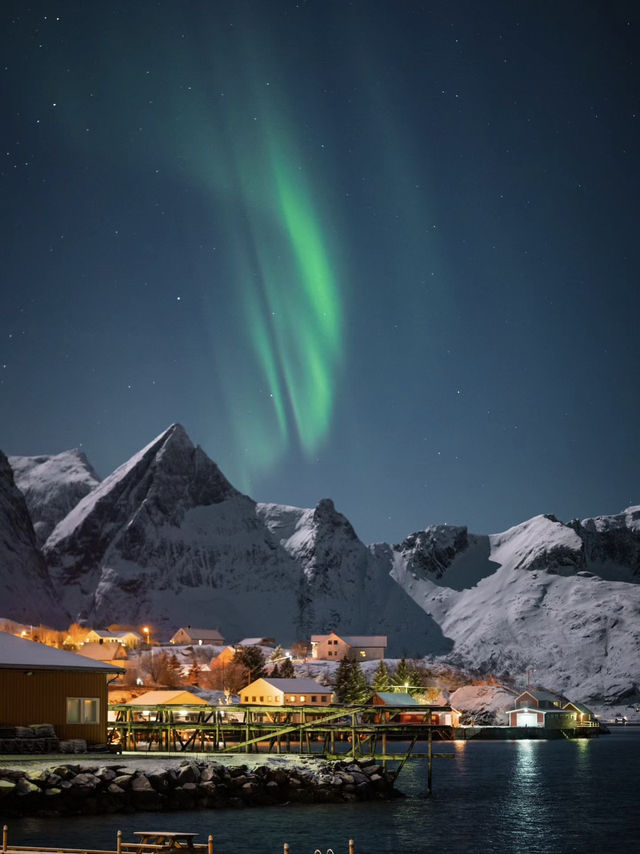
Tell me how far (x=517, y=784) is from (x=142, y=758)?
105 ft

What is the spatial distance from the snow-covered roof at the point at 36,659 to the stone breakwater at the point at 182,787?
5.91m

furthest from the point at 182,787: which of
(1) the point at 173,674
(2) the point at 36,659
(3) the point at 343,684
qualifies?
(1) the point at 173,674

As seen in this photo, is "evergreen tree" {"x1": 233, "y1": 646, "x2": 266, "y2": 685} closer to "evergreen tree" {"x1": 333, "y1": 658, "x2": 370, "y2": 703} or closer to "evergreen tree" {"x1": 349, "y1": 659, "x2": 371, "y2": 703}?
"evergreen tree" {"x1": 333, "y1": 658, "x2": 370, "y2": 703}

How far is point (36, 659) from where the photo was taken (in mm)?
54750

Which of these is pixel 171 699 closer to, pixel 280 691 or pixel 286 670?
pixel 280 691

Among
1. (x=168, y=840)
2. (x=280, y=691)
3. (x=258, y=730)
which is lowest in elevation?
(x=168, y=840)

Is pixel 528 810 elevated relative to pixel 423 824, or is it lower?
lower

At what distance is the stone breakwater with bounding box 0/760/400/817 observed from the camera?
4562 centimetres

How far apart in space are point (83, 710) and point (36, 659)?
11.8 ft

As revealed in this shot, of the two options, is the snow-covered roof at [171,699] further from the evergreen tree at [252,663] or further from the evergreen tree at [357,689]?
the evergreen tree at [252,663]

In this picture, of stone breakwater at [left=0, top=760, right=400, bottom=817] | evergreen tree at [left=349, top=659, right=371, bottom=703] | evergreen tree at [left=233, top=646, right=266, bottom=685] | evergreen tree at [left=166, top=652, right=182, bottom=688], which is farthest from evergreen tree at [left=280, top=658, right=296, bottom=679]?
stone breakwater at [left=0, top=760, right=400, bottom=817]

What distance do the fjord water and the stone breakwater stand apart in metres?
0.91

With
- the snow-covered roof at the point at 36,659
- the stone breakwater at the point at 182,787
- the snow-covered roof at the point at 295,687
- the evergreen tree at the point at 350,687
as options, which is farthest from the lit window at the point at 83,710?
the evergreen tree at the point at 350,687

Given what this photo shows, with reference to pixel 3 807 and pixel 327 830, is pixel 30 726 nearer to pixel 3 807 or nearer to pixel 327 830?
pixel 3 807
